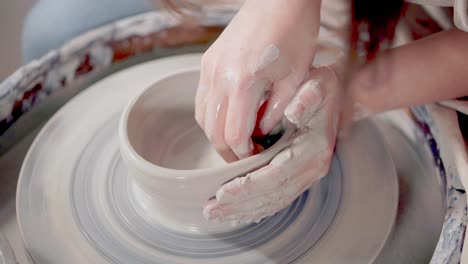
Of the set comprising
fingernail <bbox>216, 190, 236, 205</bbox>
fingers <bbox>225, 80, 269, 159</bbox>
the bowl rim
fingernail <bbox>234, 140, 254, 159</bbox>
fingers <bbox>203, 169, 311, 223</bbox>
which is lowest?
fingers <bbox>203, 169, 311, 223</bbox>

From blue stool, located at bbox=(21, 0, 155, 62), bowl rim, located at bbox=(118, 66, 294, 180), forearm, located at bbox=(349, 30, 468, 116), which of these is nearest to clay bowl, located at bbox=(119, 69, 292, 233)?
bowl rim, located at bbox=(118, 66, 294, 180)

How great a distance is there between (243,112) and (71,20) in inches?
29.6

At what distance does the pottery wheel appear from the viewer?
3.07ft

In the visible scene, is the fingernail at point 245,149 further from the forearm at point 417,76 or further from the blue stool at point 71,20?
the blue stool at point 71,20

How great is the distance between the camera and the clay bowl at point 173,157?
34.0 inches

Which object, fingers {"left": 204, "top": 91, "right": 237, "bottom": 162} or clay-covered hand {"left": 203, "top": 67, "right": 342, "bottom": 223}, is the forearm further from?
fingers {"left": 204, "top": 91, "right": 237, "bottom": 162}

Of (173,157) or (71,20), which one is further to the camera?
(71,20)

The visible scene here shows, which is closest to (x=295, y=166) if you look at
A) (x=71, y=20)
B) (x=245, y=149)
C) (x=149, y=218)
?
(x=245, y=149)

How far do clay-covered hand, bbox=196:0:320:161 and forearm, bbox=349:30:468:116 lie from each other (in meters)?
0.17

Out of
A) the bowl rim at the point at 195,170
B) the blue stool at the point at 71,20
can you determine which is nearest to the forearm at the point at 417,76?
the bowl rim at the point at 195,170

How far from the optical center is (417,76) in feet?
3.34

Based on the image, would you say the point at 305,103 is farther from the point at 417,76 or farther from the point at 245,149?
the point at 417,76

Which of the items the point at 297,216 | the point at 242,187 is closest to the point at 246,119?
the point at 242,187

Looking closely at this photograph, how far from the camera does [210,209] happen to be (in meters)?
0.90
